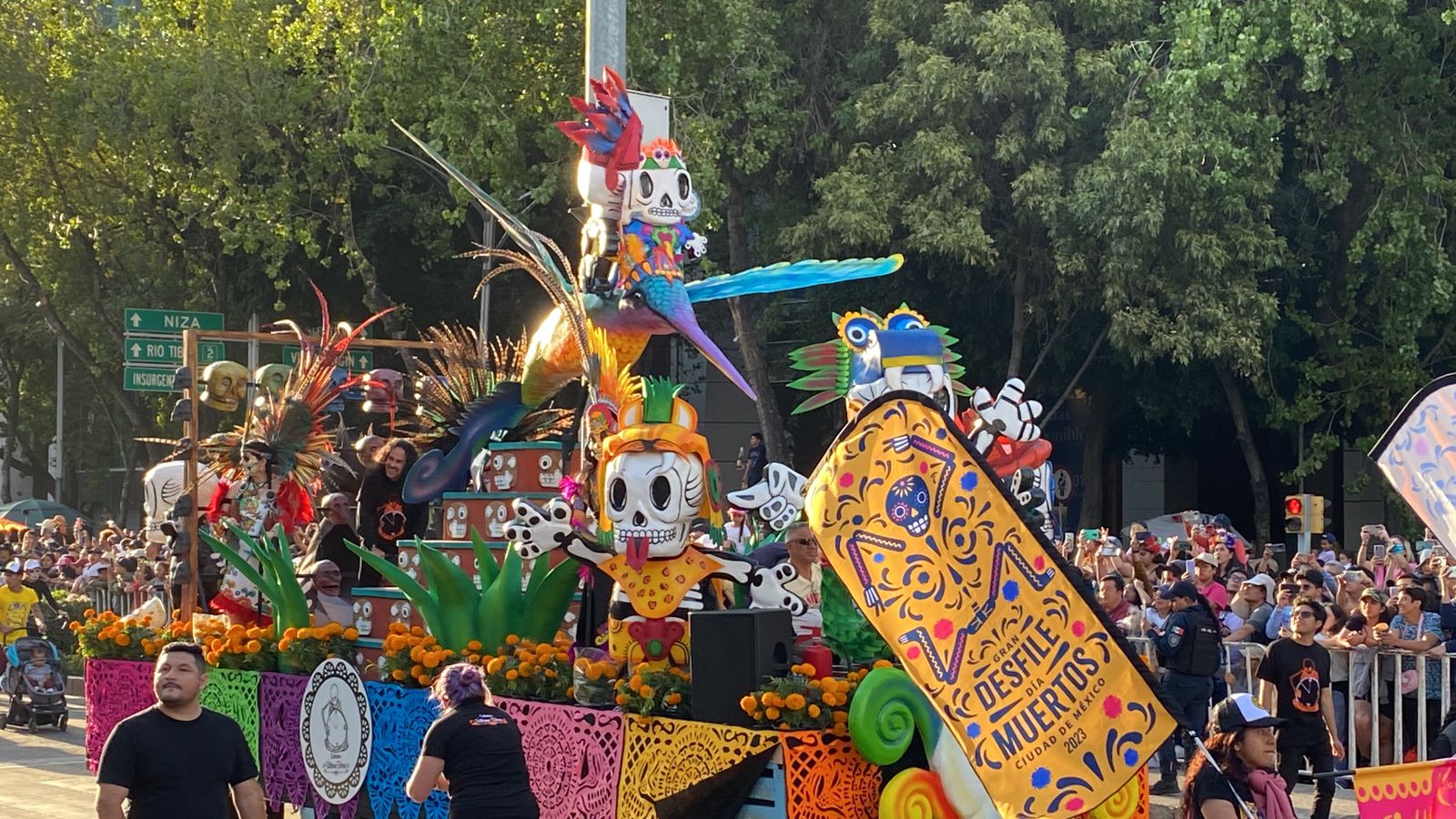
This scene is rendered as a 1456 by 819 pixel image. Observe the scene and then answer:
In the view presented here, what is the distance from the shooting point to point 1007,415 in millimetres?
11984

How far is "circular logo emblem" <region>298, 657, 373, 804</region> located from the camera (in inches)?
445

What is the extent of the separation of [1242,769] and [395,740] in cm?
599

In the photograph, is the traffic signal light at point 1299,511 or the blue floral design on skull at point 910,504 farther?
the traffic signal light at point 1299,511

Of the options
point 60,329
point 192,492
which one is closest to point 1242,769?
point 192,492

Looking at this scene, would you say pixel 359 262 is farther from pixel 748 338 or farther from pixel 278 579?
pixel 278 579

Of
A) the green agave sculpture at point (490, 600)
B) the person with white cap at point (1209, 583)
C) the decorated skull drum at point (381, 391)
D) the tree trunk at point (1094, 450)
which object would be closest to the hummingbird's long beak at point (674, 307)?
the green agave sculpture at point (490, 600)

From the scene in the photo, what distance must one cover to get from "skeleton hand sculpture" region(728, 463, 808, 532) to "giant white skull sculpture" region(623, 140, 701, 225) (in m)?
3.02

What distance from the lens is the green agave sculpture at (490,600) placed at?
11141 mm

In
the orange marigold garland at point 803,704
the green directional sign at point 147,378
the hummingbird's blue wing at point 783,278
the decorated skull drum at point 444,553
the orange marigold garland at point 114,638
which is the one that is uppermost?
the green directional sign at point 147,378

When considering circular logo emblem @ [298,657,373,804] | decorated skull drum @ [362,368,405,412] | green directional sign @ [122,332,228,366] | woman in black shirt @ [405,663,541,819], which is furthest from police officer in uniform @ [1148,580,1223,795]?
green directional sign @ [122,332,228,366]

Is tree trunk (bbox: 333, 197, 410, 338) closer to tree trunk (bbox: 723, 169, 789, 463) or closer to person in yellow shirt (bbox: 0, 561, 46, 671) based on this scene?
tree trunk (bbox: 723, 169, 789, 463)

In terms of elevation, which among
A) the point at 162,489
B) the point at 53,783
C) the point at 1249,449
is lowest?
the point at 53,783

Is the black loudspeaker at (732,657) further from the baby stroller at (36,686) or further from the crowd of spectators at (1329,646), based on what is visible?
the baby stroller at (36,686)

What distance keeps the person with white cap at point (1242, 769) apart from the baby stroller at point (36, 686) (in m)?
14.5
